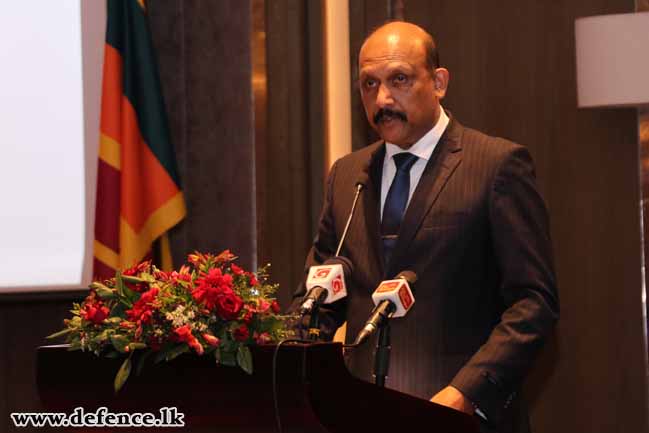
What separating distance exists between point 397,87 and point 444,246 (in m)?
0.43

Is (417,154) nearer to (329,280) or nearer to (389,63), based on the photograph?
(389,63)

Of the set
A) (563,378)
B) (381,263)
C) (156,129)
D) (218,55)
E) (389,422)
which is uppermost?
(218,55)

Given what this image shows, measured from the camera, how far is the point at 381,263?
2.58 meters

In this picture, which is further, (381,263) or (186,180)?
(186,180)

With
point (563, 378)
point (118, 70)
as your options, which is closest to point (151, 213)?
point (118, 70)

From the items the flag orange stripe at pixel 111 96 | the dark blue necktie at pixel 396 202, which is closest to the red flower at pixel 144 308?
the dark blue necktie at pixel 396 202

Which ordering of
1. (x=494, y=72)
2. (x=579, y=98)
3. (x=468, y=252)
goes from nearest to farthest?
(x=468, y=252) → (x=579, y=98) → (x=494, y=72)

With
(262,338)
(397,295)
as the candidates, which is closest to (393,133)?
(397,295)

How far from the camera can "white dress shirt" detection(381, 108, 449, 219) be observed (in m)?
2.70

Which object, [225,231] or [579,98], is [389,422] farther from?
[225,231]

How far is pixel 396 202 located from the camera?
265 cm

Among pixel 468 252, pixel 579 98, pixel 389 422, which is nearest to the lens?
pixel 389 422

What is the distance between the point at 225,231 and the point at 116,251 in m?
0.57

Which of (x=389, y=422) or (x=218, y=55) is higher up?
(x=218, y=55)
